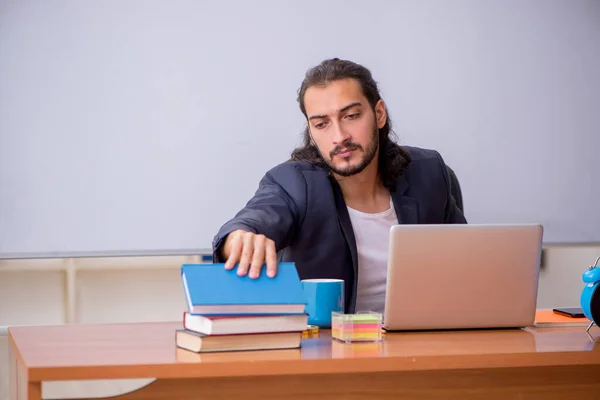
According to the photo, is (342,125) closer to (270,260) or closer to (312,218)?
(312,218)

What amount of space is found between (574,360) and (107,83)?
2.12m

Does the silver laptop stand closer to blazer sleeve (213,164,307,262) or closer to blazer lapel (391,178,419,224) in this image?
blazer sleeve (213,164,307,262)

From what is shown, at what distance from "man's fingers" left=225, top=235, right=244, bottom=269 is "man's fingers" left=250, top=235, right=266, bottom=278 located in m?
0.03

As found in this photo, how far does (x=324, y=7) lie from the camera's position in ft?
10.7

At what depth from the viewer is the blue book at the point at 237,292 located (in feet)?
4.64

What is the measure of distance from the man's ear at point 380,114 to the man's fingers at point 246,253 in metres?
1.07

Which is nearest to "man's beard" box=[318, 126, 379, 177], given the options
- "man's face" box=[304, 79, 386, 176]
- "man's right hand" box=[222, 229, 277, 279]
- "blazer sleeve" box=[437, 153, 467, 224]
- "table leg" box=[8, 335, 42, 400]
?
"man's face" box=[304, 79, 386, 176]

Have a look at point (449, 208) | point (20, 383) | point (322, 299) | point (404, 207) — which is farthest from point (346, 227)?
point (20, 383)

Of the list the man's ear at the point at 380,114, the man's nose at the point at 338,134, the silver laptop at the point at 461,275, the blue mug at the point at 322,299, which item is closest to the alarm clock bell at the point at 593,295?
the silver laptop at the point at 461,275

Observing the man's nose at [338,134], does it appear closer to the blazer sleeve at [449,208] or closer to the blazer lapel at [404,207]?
the blazer lapel at [404,207]

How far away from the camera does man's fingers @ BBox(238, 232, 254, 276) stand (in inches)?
59.5

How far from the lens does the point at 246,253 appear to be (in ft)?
5.06

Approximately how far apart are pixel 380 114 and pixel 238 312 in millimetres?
1294

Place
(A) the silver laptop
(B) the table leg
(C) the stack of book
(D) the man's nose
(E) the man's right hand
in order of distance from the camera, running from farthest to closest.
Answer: (D) the man's nose → (A) the silver laptop → (E) the man's right hand → (C) the stack of book → (B) the table leg
